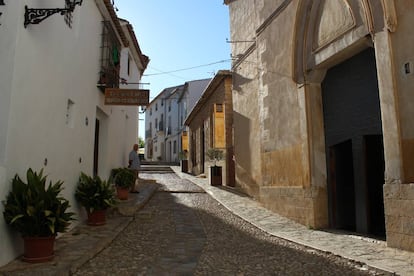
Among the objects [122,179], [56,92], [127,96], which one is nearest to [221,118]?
[122,179]

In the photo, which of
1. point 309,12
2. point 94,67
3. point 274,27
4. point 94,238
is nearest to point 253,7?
point 274,27

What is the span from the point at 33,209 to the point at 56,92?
8.04 feet

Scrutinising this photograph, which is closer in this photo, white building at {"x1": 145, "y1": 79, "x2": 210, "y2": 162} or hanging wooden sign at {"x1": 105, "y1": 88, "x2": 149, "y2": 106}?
hanging wooden sign at {"x1": 105, "y1": 88, "x2": 149, "y2": 106}

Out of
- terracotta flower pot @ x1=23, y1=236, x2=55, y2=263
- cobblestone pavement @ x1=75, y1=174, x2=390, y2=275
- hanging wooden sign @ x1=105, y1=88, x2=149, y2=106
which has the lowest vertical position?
cobblestone pavement @ x1=75, y1=174, x2=390, y2=275

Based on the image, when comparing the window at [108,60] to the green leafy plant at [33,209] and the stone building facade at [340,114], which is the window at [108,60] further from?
the green leafy plant at [33,209]

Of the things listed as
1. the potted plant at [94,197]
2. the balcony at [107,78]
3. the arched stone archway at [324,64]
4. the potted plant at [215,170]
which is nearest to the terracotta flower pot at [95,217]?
the potted plant at [94,197]

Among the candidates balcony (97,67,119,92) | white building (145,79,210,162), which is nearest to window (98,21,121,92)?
balcony (97,67,119,92)

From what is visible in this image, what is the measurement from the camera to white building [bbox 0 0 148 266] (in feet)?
15.9

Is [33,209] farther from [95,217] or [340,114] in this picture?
[340,114]

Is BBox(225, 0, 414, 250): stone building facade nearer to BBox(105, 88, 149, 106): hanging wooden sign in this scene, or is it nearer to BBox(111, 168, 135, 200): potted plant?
BBox(105, 88, 149, 106): hanging wooden sign

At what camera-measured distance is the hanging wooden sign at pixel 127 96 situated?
856 centimetres

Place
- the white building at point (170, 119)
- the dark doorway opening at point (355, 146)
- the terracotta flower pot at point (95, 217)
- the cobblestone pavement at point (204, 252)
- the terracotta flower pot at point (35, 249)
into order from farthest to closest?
1. the white building at point (170, 119)
2. the terracotta flower pot at point (95, 217)
3. the dark doorway opening at point (355, 146)
4. the cobblestone pavement at point (204, 252)
5. the terracotta flower pot at point (35, 249)

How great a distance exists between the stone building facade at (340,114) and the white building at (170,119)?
2254 cm

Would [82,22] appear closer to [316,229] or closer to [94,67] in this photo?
[94,67]
